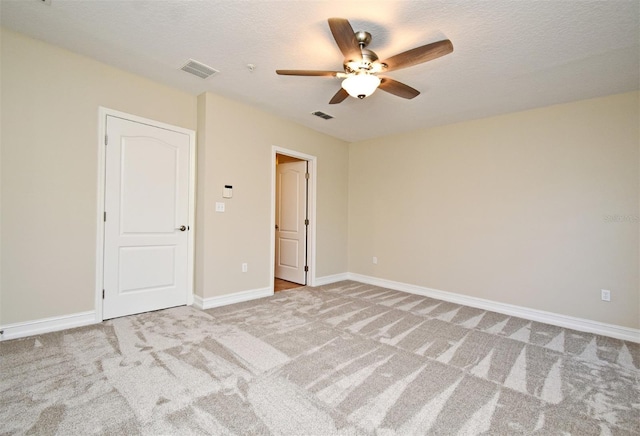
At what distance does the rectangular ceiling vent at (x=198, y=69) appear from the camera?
2795 mm

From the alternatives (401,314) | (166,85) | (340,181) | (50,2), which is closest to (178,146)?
(166,85)

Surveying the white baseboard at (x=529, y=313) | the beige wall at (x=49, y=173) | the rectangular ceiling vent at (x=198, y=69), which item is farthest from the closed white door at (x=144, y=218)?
the white baseboard at (x=529, y=313)

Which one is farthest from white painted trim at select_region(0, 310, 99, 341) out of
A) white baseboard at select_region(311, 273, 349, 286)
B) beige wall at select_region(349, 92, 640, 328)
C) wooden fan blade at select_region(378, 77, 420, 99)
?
beige wall at select_region(349, 92, 640, 328)

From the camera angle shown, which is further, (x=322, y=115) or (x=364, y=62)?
(x=322, y=115)

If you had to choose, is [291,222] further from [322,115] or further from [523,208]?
[523,208]

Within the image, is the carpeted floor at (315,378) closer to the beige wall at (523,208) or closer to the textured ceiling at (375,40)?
the beige wall at (523,208)

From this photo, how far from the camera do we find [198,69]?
2.90m

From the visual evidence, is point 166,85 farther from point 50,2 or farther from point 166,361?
point 166,361

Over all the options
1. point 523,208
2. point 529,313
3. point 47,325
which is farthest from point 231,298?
point 523,208

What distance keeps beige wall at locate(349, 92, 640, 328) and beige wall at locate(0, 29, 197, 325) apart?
13.0 ft

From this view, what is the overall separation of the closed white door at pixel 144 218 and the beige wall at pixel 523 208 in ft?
10.3

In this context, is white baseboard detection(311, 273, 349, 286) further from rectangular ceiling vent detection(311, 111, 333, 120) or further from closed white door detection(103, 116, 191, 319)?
rectangular ceiling vent detection(311, 111, 333, 120)

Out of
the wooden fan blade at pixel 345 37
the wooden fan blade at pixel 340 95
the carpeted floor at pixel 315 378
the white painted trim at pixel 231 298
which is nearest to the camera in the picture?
the carpeted floor at pixel 315 378

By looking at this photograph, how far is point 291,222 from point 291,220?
0.04 metres
